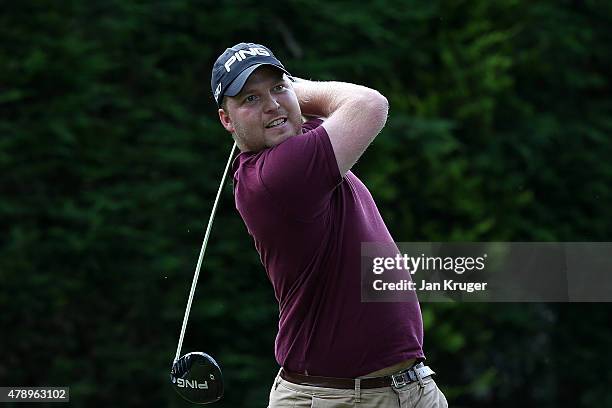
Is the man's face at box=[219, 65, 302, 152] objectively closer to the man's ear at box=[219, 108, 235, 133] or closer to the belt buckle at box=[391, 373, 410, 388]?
the man's ear at box=[219, 108, 235, 133]

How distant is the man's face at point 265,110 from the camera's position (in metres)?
3.16

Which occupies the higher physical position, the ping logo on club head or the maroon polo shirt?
the maroon polo shirt

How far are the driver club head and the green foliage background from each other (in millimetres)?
3815

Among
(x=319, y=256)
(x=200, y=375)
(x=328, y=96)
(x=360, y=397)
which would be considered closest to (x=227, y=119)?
(x=328, y=96)

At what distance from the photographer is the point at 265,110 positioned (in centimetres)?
316

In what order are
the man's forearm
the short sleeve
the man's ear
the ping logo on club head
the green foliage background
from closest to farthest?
1. the short sleeve
2. the man's forearm
3. the man's ear
4. the ping logo on club head
5. the green foliage background

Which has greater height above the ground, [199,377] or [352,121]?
[352,121]

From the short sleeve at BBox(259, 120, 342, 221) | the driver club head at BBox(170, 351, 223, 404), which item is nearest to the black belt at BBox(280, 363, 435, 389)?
the driver club head at BBox(170, 351, 223, 404)

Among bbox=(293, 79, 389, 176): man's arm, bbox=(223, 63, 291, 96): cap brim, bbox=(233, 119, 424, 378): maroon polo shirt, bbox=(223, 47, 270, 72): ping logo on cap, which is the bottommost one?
bbox=(233, 119, 424, 378): maroon polo shirt

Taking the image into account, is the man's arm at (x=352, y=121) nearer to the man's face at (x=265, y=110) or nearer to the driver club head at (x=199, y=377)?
the man's face at (x=265, y=110)

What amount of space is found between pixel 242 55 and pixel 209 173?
4.44m

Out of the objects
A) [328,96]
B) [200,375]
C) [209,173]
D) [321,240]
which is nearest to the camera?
[321,240]

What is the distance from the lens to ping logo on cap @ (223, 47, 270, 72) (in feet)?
10.5

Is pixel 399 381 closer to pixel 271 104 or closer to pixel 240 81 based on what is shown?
pixel 271 104
